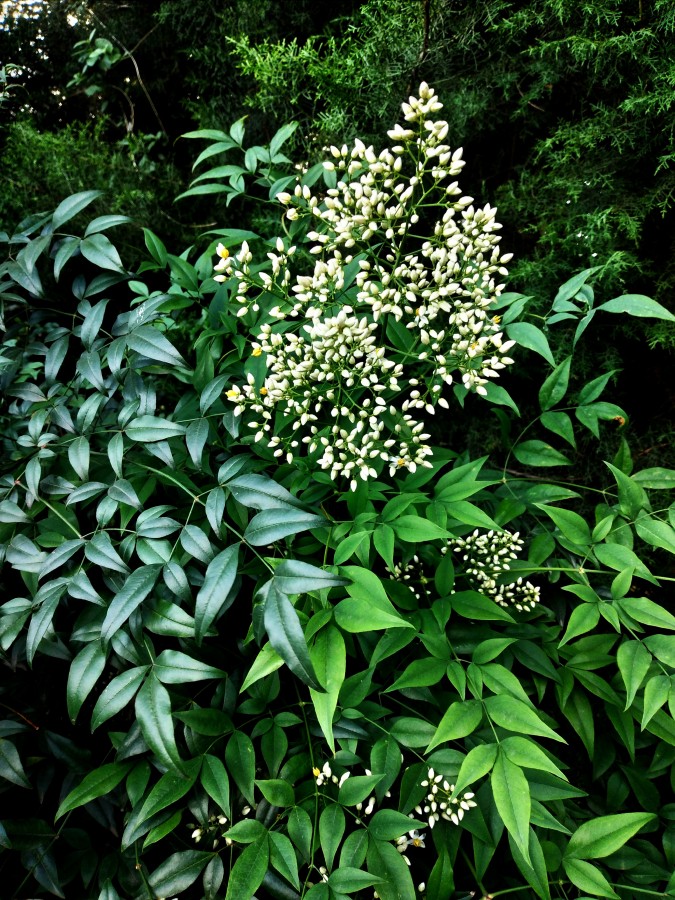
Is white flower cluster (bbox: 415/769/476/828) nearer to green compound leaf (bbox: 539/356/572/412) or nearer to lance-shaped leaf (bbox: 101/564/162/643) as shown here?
lance-shaped leaf (bbox: 101/564/162/643)

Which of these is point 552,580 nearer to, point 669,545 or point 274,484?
point 669,545

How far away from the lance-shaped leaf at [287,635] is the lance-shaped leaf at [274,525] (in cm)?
8

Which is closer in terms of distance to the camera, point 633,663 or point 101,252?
point 633,663

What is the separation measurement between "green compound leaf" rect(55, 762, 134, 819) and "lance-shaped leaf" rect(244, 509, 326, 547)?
1.73ft

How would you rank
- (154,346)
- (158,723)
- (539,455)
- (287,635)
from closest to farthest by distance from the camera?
(287,635)
(158,723)
(154,346)
(539,455)

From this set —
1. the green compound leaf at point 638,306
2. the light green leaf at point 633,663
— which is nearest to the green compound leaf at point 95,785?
the light green leaf at point 633,663

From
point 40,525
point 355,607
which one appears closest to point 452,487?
point 355,607

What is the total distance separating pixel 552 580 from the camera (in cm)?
130

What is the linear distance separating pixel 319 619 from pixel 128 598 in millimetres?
313

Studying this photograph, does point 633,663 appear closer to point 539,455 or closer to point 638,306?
point 539,455

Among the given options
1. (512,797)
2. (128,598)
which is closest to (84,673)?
(128,598)

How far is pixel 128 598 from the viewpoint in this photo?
36.9 inches

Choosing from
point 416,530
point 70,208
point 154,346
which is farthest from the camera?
point 70,208

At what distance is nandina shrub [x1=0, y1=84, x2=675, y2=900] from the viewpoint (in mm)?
957
